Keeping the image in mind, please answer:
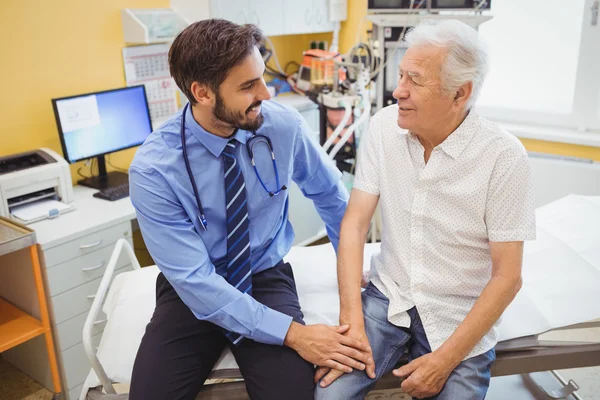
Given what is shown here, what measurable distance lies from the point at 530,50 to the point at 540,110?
1.18ft

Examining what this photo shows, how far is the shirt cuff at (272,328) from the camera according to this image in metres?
1.48

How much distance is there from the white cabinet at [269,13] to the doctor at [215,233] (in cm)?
151

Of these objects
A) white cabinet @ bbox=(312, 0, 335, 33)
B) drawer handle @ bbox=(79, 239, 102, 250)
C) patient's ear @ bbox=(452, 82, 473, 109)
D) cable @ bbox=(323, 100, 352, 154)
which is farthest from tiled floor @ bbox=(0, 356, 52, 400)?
white cabinet @ bbox=(312, 0, 335, 33)

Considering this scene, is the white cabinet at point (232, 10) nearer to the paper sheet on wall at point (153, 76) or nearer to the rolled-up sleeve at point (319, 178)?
the paper sheet on wall at point (153, 76)

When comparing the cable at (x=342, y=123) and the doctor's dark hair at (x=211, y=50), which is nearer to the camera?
the doctor's dark hair at (x=211, y=50)

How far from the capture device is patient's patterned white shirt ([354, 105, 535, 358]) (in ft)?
4.60

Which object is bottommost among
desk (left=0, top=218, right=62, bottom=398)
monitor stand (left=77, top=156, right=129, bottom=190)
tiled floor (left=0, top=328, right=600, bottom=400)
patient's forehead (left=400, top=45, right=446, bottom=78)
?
tiled floor (left=0, top=328, right=600, bottom=400)

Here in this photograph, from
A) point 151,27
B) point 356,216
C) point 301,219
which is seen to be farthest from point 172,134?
point 301,219

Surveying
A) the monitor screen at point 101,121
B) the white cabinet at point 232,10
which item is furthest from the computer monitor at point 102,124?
the white cabinet at point 232,10

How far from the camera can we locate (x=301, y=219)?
3465 mm

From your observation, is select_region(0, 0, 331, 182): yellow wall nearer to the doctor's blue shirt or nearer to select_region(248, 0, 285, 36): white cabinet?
select_region(248, 0, 285, 36): white cabinet

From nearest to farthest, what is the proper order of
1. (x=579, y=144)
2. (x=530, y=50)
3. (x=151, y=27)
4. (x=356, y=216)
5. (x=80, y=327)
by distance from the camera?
(x=356, y=216)
(x=80, y=327)
(x=151, y=27)
(x=579, y=144)
(x=530, y=50)

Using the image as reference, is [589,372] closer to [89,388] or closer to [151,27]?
[89,388]

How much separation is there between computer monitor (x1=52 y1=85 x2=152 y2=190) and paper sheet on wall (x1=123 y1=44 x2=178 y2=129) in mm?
207
